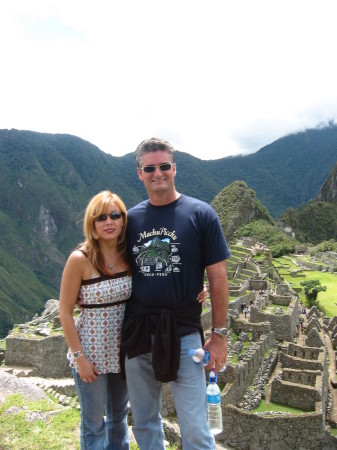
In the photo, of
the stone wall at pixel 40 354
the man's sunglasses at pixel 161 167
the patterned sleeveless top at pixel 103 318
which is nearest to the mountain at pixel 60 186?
the stone wall at pixel 40 354

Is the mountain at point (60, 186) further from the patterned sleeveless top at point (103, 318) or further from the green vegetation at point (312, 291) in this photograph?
the patterned sleeveless top at point (103, 318)

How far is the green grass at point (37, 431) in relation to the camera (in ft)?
16.3

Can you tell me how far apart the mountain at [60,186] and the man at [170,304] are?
73840 mm

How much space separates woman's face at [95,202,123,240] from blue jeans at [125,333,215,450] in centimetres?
117

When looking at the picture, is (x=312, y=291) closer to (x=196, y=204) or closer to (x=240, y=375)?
(x=240, y=375)

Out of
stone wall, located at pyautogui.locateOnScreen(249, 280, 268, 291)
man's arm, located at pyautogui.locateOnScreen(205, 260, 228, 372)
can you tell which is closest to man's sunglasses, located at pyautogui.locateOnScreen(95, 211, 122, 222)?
man's arm, located at pyautogui.locateOnScreen(205, 260, 228, 372)

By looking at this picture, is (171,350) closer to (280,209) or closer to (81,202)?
(81,202)

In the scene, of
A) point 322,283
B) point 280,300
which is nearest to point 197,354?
point 280,300

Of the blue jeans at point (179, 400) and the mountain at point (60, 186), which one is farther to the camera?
the mountain at point (60, 186)

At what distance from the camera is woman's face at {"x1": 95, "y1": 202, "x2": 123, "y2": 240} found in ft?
12.9

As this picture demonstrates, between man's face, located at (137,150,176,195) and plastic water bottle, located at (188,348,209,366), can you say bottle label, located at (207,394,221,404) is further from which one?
man's face, located at (137,150,176,195)

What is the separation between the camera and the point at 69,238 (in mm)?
135750

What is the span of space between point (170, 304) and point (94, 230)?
3.37 ft

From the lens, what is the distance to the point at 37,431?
529 cm
